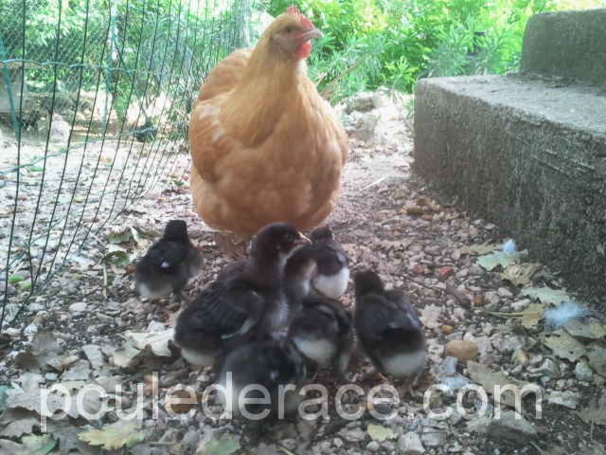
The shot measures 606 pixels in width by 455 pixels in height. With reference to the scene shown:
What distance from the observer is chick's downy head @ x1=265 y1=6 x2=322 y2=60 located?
98.3 inches

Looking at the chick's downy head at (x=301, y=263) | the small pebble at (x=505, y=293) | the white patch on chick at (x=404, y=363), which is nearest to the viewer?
the white patch on chick at (x=404, y=363)

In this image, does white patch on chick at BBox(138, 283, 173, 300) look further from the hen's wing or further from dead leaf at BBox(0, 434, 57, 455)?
the hen's wing

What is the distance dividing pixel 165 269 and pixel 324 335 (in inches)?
38.6

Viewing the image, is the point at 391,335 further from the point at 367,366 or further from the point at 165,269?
the point at 165,269

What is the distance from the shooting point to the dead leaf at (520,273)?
8.52 ft

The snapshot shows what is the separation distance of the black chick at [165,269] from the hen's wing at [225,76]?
1056mm

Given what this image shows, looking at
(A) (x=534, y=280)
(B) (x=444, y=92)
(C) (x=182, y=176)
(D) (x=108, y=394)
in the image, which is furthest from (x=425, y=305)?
(C) (x=182, y=176)

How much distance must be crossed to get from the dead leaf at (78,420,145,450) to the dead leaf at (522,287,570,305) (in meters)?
1.77

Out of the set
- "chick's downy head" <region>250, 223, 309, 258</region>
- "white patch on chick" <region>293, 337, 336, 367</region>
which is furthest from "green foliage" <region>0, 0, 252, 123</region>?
"white patch on chick" <region>293, 337, 336, 367</region>

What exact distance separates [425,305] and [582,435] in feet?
3.09

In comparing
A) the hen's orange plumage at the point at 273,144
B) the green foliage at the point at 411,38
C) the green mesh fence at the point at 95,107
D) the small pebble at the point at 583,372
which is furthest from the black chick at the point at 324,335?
the green foliage at the point at 411,38

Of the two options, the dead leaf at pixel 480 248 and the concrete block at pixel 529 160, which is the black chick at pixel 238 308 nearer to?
the dead leaf at pixel 480 248

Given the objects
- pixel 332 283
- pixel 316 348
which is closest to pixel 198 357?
pixel 316 348

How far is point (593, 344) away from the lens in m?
2.11
